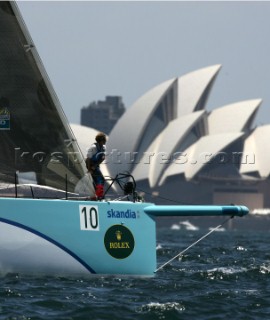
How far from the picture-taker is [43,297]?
1002 centimetres

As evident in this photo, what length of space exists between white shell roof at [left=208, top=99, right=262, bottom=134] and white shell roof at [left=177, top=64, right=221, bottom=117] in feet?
9.99

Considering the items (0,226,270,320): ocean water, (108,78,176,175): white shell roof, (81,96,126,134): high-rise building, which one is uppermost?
(81,96,126,134): high-rise building

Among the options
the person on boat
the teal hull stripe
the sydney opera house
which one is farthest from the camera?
the sydney opera house

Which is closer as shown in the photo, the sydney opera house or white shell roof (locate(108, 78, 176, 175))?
the sydney opera house

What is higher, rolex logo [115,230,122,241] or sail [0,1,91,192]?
sail [0,1,91,192]

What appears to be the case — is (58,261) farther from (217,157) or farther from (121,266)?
(217,157)

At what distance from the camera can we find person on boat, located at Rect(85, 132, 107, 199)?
36.8 feet

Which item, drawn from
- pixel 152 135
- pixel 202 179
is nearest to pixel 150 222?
pixel 152 135

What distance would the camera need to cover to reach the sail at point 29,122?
1097cm

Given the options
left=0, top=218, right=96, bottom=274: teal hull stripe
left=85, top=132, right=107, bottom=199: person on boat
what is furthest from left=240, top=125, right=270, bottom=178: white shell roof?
left=0, top=218, right=96, bottom=274: teal hull stripe

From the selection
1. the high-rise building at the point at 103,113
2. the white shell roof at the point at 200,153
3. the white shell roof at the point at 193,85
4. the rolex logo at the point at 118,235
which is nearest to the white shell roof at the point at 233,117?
the white shell roof at the point at 200,153

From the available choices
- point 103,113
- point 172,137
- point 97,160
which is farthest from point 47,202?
point 103,113

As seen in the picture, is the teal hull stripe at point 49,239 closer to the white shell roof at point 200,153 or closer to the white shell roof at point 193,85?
the white shell roof at point 193,85

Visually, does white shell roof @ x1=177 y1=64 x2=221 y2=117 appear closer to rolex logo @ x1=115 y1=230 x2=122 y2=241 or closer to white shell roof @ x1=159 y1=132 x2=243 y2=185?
white shell roof @ x1=159 y1=132 x2=243 y2=185
